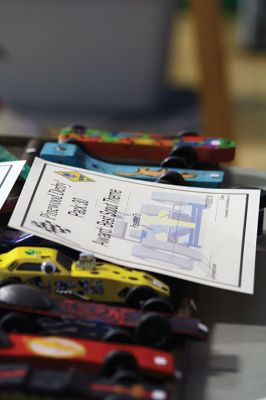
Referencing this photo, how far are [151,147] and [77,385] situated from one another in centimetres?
45

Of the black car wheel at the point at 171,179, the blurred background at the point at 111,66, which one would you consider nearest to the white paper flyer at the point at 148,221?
the black car wheel at the point at 171,179

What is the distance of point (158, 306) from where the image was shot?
60cm

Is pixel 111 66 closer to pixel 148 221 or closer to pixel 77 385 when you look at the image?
pixel 148 221

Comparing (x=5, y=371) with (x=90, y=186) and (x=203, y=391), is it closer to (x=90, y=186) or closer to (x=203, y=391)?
(x=203, y=391)

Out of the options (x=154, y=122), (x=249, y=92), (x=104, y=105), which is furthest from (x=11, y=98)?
(x=249, y=92)

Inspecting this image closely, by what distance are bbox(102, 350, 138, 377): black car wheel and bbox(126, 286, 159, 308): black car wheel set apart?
10 cm

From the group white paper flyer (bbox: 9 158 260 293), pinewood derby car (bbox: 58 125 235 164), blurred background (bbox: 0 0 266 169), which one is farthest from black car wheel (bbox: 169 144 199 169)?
blurred background (bbox: 0 0 266 169)

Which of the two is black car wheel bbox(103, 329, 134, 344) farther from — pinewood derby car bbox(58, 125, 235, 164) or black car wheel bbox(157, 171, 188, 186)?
pinewood derby car bbox(58, 125, 235, 164)

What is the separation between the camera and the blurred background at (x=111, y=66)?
204 cm

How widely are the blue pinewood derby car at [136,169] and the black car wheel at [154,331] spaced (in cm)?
25

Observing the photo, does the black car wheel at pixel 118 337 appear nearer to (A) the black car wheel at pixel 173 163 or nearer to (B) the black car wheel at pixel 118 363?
(B) the black car wheel at pixel 118 363

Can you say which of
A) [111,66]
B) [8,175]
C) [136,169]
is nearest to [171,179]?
[136,169]

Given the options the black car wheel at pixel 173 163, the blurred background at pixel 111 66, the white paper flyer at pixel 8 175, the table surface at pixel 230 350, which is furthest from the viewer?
the blurred background at pixel 111 66

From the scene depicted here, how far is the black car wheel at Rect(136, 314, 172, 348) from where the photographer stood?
560mm
